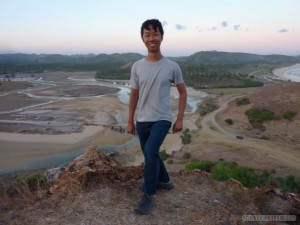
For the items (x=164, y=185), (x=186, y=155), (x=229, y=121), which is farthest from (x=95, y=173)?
(x=229, y=121)

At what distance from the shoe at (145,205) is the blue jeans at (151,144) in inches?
2.7

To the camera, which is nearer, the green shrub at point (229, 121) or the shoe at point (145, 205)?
the shoe at point (145, 205)

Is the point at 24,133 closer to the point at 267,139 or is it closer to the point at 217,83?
the point at 267,139

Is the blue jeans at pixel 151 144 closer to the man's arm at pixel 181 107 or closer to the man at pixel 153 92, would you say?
the man at pixel 153 92

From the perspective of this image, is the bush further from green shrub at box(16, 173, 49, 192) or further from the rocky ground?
the rocky ground

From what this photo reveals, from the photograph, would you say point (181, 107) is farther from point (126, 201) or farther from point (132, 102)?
point (126, 201)

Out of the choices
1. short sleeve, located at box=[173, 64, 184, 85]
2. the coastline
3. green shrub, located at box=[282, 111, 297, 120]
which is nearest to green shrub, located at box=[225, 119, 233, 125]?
green shrub, located at box=[282, 111, 297, 120]

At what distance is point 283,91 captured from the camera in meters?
38.7

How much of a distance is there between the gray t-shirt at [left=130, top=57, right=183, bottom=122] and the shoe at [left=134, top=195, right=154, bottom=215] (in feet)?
3.63

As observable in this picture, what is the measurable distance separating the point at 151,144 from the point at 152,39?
1361 mm

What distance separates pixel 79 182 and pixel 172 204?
4.80 feet

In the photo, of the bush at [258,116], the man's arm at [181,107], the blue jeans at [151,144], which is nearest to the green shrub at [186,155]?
the bush at [258,116]

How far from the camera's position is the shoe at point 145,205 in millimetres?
4738

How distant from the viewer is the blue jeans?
15.3ft
